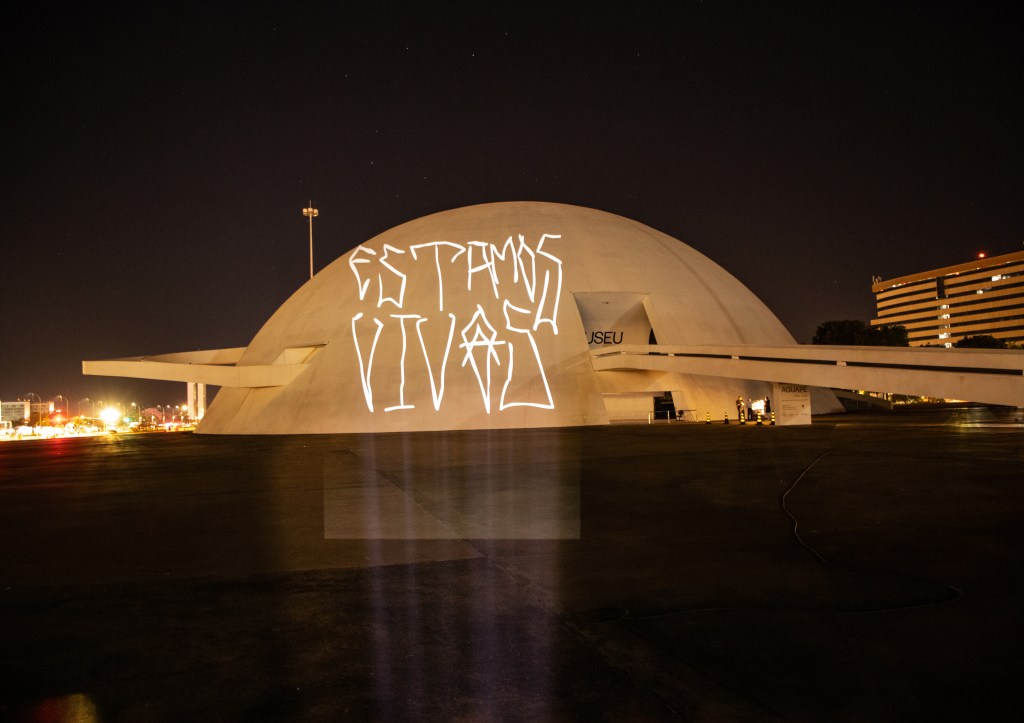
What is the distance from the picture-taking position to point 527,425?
87.7 ft

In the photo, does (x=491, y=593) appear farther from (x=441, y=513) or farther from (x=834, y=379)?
(x=834, y=379)

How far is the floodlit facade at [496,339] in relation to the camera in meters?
27.5

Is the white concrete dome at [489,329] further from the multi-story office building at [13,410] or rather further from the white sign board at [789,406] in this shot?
the multi-story office building at [13,410]

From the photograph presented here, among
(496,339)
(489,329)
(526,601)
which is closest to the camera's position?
(526,601)

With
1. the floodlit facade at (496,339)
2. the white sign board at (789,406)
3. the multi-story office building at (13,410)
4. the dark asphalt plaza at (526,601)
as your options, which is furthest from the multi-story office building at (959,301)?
the multi-story office building at (13,410)

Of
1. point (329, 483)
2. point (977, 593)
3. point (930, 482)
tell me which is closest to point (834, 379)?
point (930, 482)

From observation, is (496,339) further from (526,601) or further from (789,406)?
(526,601)

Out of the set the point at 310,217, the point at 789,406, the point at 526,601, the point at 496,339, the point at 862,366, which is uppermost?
the point at 310,217

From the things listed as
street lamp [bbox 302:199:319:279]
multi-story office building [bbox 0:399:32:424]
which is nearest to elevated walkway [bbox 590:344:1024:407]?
street lamp [bbox 302:199:319:279]

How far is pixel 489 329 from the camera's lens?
28.8 meters

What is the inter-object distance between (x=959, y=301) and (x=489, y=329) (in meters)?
152

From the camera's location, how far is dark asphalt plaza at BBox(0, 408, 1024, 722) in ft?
11.2

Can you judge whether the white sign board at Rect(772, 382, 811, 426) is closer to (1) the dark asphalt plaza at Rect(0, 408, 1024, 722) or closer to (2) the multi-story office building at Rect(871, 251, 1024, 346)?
(1) the dark asphalt plaza at Rect(0, 408, 1024, 722)

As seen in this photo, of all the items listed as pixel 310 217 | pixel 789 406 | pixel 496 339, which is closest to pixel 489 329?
pixel 496 339
